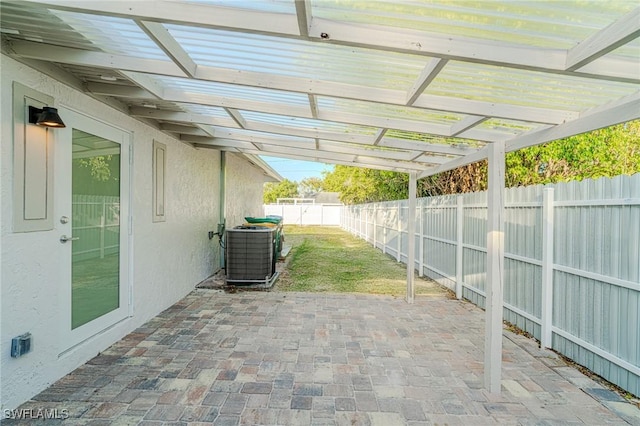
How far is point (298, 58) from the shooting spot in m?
2.63

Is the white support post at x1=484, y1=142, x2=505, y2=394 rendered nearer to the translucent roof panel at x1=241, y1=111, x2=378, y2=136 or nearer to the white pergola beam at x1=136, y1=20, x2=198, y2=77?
the translucent roof panel at x1=241, y1=111, x2=378, y2=136

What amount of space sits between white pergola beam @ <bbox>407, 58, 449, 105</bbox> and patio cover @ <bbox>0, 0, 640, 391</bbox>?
0.04ft

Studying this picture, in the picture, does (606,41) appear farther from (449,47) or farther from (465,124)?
(465,124)

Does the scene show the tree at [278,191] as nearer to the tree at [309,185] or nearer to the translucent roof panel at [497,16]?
the tree at [309,185]

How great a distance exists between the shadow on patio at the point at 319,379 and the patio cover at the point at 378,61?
1.78ft

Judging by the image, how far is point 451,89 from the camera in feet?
9.29

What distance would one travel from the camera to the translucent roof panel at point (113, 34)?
2.31m

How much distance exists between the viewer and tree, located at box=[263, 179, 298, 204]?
48016 mm

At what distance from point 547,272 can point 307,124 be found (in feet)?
10.9

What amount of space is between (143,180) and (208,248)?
3.29 m

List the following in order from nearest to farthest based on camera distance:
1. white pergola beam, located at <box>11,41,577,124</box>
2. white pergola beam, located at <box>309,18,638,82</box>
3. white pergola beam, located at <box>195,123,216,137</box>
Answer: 1. white pergola beam, located at <box>309,18,638,82</box>
2. white pergola beam, located at <box>11,41,577,124</box>
3. white pergola beam, located at <box>195,123,216,137</box>

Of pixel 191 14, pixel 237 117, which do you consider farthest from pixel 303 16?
pixel 237 117

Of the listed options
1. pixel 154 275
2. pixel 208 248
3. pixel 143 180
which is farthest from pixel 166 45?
pixel 208 248

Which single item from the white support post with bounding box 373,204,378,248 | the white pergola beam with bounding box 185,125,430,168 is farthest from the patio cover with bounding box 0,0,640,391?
the white support post with bounding box 373,204,378,248
